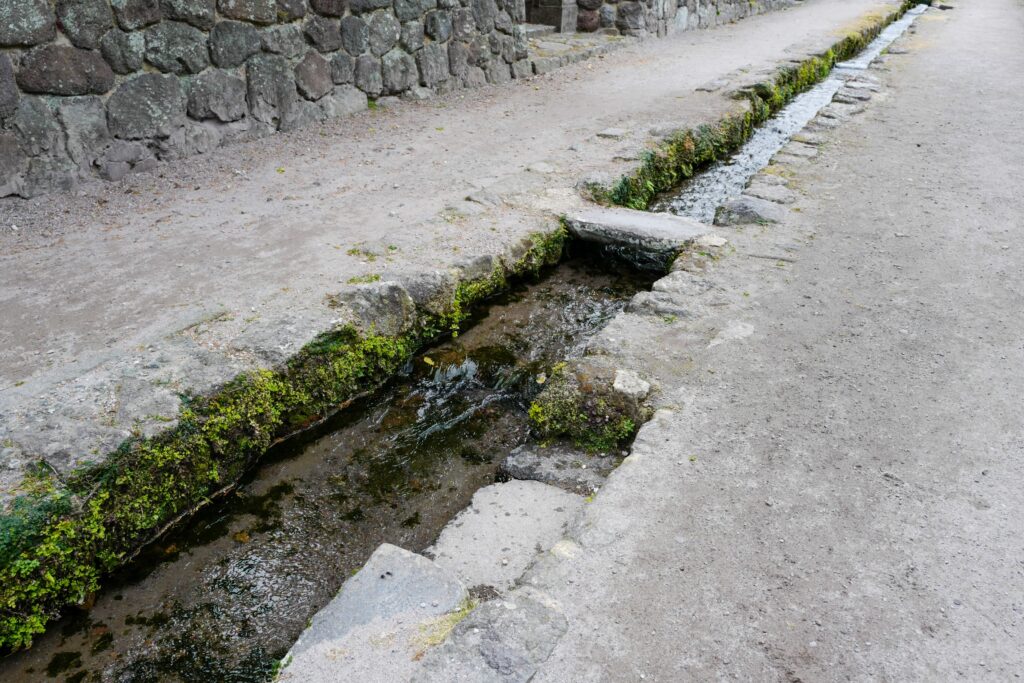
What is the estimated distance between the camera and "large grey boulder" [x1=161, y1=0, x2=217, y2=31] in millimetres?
4527

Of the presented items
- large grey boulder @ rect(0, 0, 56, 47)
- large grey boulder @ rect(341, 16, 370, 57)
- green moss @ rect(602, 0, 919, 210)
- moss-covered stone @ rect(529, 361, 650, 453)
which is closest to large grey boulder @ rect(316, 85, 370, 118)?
large grey boulder @ rect(341, 16, 370, 57)

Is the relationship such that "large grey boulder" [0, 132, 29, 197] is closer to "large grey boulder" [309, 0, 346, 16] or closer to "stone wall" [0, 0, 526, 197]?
"stone wall" [0, 0, 526, 197]

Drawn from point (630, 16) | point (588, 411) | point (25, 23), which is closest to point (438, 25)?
point (25, 23)

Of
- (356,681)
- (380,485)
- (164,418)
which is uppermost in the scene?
(164,418)

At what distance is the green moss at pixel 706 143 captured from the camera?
16.2ft

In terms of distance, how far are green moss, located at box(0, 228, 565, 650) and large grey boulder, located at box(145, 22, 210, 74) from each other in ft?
8.54

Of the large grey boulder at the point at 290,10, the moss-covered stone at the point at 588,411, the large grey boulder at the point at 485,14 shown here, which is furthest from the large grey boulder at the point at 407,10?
the moss-covered stone at the point at 588,411

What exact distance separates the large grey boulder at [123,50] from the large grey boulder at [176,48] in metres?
0.05

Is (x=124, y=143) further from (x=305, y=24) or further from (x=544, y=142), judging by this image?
(x=544, y=142)

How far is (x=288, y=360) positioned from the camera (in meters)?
2.79

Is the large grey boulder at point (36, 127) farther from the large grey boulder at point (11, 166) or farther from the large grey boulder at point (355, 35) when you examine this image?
the large grey boulder at point (355, 35)

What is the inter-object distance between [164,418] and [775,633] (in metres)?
1.89

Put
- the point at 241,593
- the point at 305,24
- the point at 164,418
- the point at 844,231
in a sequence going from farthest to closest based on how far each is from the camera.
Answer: the point at 305,24 → the point at 844,231 → the point at 164,418 → the point at 241,593

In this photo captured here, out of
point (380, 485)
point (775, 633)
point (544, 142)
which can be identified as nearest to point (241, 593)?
point (380, 485)
